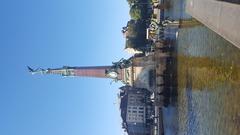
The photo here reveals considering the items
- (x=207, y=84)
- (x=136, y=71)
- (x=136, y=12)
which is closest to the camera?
(x=207, y=84)

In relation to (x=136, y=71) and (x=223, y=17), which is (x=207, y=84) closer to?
(x=223, y=17)

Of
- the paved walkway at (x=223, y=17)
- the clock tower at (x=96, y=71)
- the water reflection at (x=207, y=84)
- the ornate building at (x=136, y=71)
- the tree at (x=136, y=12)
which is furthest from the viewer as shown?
the tree at (x=136, y=12)

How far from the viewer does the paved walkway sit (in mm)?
19500

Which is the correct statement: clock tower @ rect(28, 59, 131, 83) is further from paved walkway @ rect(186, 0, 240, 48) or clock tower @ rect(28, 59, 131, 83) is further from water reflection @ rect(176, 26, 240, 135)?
paved walkway @ rect(186, 0, 240, 48)

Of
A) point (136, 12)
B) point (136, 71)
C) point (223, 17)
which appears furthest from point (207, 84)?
point (136, 12)

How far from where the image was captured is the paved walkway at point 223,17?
1950 cm

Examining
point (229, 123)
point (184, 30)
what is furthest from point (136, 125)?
point (229, 123)

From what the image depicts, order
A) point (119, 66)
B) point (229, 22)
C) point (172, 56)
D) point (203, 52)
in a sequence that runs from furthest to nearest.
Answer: point (119, 66) → point (172, 56) → point (203, 52) → point (229, 22)

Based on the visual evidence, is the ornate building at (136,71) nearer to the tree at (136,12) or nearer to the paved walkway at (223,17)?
the tree at (136,12)

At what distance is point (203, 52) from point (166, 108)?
50.6 ft

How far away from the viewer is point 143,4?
306ft

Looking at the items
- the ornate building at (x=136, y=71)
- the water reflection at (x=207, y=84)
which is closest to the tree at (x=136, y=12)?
the ornate building at (x=136, y=71)

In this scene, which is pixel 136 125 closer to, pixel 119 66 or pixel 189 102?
pixel 119 66

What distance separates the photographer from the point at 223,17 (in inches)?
831
